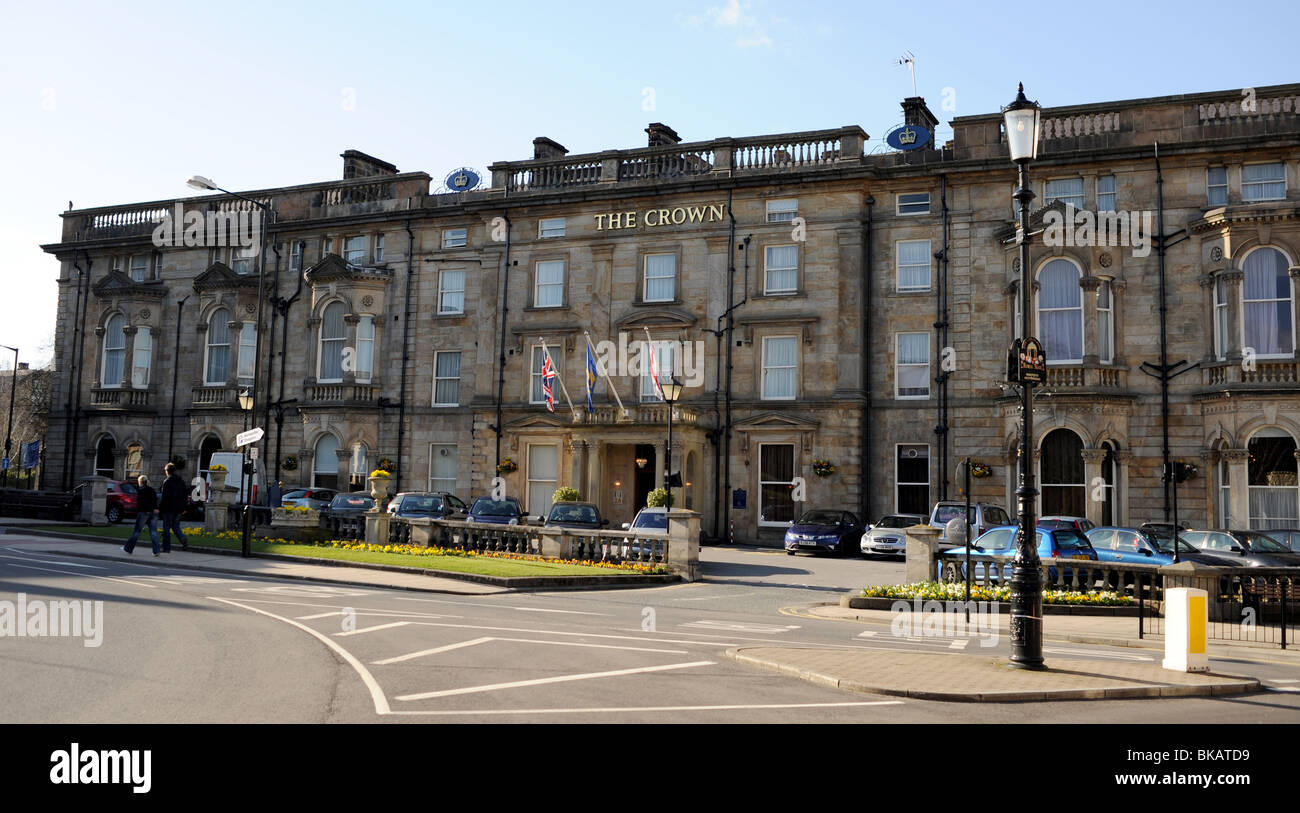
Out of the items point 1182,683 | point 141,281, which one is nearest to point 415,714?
point 1182,683

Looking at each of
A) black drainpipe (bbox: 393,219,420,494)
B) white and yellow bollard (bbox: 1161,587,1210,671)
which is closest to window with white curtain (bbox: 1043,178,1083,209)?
white and yellow bollard (bbox: 1161,587,1210,671)

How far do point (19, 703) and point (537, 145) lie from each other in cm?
3989

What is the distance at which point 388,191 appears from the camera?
4659 centimetres

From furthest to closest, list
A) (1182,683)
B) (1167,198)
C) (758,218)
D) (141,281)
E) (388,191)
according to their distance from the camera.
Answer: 1. (141,281)
2. (388,191)
3. (758,218)
4. (1167,198)
5. (1182,683)

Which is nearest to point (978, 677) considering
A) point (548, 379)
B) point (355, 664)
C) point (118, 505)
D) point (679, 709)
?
point (679, 709)

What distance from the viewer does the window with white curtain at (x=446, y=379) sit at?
145 ft

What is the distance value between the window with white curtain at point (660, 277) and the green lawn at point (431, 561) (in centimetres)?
1683

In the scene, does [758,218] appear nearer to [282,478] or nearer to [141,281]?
[282,478]

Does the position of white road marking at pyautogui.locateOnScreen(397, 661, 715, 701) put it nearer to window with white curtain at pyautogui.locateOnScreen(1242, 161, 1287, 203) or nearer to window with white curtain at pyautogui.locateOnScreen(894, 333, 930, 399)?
window with white curtain at pyautogui.locateOnScreen(894, 333, 930, 399)

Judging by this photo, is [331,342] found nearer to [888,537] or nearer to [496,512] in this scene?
[496,512]

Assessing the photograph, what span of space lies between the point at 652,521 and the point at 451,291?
64.6 ft

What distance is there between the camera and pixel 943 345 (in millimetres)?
36438

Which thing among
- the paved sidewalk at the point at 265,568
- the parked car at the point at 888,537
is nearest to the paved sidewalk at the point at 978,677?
the paved sidewalk at the point at 265,568

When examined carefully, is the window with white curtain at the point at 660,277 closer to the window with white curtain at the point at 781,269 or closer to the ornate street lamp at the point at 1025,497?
the window with white curtain at the point at 781,269
